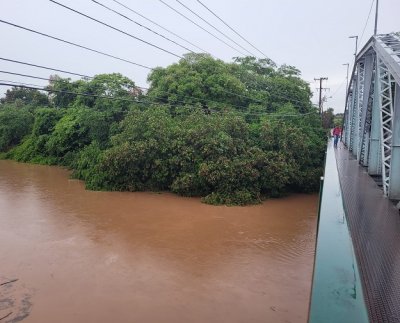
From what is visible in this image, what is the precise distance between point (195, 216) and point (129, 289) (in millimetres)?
6673

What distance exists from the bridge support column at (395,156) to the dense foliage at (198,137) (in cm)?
1099

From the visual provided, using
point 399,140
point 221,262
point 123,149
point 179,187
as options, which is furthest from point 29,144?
point 399,140

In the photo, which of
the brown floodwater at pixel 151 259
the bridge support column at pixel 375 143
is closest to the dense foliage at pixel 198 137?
the brown floodwater at pixel 151 259

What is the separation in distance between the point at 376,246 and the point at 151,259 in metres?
8.56

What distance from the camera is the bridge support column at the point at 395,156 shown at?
6.12 metres

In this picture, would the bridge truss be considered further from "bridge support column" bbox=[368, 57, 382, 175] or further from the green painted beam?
the green painted beam

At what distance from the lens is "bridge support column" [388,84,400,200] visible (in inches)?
241

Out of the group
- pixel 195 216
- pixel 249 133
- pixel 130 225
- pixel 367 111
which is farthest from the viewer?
pixel 249 133

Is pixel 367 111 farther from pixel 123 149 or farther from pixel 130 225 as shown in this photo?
pixel 123 149

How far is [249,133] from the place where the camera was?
70.6 feet

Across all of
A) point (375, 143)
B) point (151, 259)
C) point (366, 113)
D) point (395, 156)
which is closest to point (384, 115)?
point (375, 143)

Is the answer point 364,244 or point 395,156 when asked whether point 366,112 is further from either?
point 364,244

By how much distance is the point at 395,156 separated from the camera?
618 cm

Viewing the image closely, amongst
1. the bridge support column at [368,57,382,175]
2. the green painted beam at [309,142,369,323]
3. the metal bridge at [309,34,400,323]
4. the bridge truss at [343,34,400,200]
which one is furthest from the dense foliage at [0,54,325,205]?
the green painted beam at [309,142,369,323]
